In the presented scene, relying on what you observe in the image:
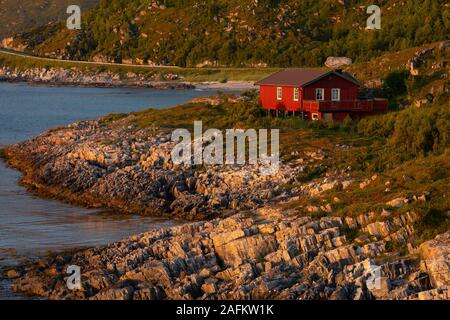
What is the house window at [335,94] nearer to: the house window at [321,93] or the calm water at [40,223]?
the house window at [321,93]

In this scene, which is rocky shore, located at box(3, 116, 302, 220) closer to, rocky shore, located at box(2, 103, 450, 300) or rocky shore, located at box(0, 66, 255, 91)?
rocky shore, located at box(2, 103, 450, 300)

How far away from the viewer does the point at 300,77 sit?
190 feet

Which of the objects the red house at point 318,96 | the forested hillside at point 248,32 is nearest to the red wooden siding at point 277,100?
the red house at point 318,96

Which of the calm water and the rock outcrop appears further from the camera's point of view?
the rock outcrop

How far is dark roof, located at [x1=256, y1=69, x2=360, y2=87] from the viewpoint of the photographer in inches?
2206

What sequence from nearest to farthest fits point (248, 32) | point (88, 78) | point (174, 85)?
point (174, 85) < point (248, 32) < point (88, 78)

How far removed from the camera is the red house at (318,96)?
54.3 m

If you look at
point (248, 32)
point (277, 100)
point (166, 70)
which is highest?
point (248, 32)

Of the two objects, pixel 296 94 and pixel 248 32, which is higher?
pixel 248 32

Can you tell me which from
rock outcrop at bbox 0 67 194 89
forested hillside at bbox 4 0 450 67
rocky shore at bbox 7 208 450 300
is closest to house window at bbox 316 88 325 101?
rocky shore at bbox 7 208 450 300

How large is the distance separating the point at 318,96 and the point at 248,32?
86.3 metres

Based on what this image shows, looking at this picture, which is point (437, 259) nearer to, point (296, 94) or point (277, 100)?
point (296, 94)

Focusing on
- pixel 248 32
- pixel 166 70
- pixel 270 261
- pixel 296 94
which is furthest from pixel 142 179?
pixel 248 32
